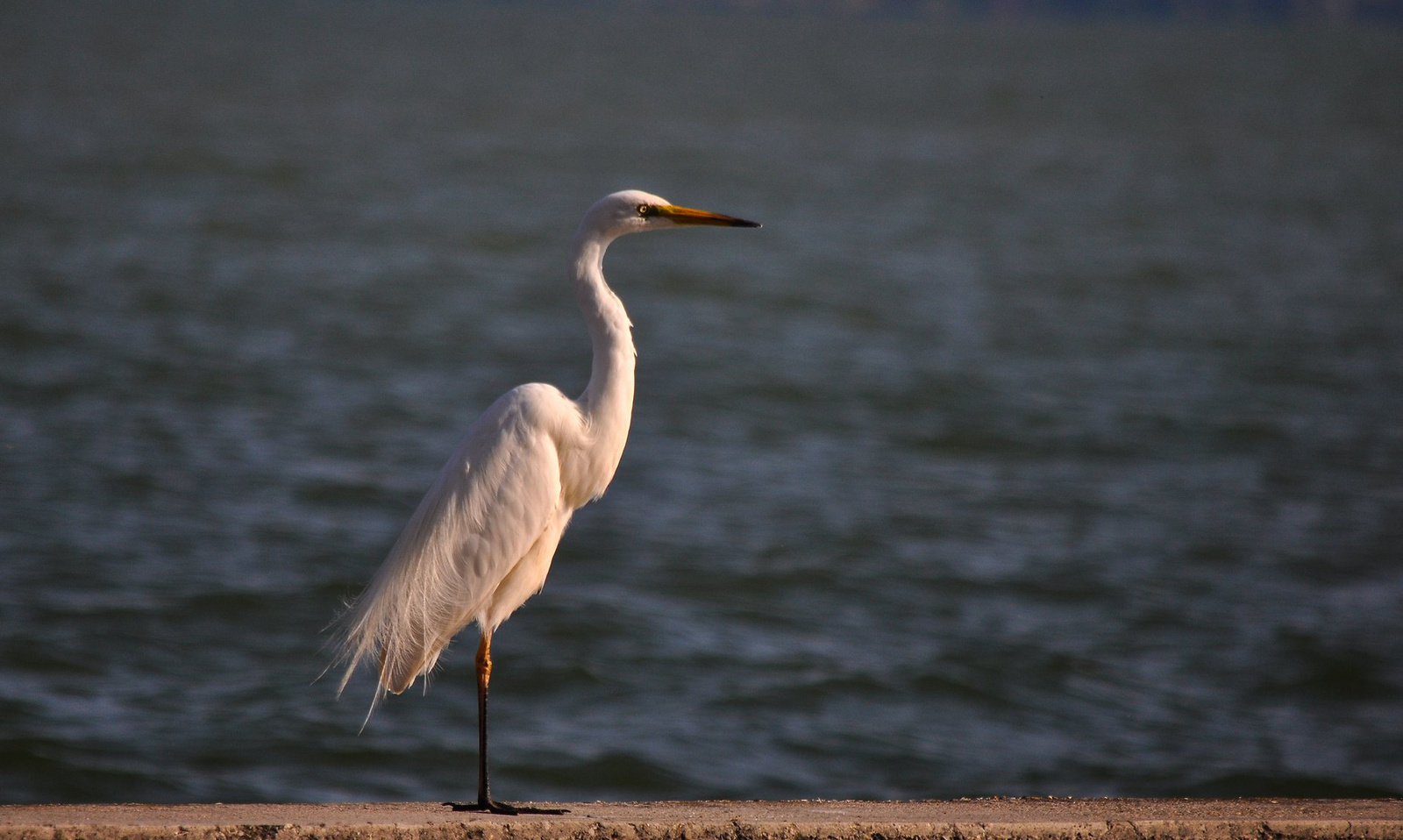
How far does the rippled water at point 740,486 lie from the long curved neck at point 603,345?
328cm

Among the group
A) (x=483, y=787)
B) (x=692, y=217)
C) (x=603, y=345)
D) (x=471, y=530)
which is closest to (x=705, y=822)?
(x=483, y=787)

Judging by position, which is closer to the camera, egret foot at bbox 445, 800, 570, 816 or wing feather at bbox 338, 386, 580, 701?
egret foot at bbox 445, 800, 570, 816

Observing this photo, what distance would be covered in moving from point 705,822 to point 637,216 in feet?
5.74

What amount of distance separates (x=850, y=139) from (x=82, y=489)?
3959 centimetres

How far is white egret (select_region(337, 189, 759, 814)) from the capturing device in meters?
4.46

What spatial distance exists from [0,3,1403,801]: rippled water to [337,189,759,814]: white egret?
2.86 m

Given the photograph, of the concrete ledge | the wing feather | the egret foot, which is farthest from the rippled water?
the concrete ledge

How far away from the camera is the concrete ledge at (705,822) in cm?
357

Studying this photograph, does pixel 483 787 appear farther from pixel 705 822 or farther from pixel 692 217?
pixel 692 217

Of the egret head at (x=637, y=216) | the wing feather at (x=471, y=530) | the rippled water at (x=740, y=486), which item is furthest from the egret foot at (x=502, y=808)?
the rippled water at (x=740, y=486)

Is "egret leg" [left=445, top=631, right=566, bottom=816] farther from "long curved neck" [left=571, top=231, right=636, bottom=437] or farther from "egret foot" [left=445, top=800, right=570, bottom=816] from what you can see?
"long curved neck" [left=571, top=231, right=636, bottom=437]

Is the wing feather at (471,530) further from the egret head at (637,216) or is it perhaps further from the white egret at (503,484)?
the egret head at (637,216)

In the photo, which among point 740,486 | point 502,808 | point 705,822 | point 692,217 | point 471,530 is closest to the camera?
point 705,822

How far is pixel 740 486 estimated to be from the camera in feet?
40.7
